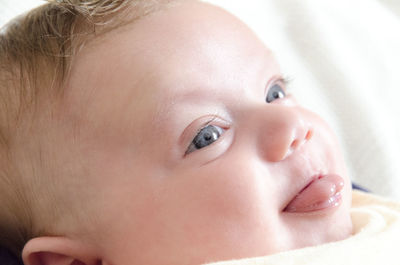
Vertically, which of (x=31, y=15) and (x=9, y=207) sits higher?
(x=31, y=15)

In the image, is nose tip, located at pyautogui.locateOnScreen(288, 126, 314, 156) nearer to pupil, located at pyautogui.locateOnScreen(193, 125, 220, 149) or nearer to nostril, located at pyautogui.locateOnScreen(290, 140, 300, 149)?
nostril, located at pyautogui.locateOnScreen(290, 140, 300, 149)

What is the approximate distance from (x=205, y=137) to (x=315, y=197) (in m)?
0.17

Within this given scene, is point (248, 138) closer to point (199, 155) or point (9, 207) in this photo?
point (199, 155)

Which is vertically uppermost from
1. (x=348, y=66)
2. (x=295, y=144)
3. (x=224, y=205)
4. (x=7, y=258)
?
(x=348, y=66)

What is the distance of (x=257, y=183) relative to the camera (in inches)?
30.3

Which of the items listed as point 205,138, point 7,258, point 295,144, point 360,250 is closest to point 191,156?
point 205,138

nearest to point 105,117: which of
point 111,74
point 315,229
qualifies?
point 111,74

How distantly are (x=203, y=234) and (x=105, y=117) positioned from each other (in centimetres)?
21

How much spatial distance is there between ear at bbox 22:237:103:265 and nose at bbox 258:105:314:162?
29 centimetres

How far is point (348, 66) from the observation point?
1.48 m

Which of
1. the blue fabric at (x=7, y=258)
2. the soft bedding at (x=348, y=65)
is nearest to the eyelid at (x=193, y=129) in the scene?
the blue fabric at (x=7, y=258)

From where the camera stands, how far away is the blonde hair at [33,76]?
2.80ft

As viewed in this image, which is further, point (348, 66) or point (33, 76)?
point (348, 66)

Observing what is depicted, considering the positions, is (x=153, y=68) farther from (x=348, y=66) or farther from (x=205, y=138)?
(x=348, y=66)
